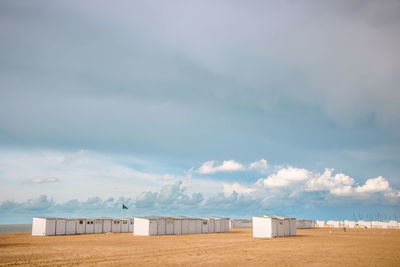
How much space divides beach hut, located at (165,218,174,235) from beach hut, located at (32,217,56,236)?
19.7 metres

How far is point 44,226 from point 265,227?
37.4m

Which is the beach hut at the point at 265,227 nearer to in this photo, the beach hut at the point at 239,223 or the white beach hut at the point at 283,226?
the white beach hut at the point at 283,226

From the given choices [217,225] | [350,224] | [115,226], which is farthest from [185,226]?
[350,224]

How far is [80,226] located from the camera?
64938 millimetres

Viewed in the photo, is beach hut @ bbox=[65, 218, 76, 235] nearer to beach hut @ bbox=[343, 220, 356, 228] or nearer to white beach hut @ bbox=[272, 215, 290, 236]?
white beach hut @ bbox=[272, 215, 290, 236]

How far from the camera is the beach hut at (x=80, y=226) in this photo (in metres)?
64.4

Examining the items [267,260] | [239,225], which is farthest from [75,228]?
[239,225]

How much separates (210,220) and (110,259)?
159 ft

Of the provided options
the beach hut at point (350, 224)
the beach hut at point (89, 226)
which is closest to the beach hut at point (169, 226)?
the beach hut at point (89, 226)

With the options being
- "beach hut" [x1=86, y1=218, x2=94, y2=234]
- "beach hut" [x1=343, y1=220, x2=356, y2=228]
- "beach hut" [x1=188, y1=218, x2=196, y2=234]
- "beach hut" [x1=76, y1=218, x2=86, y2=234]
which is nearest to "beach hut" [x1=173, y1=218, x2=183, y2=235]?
"beach hut" [x1=188, y1=218, x2=196, y2=234]

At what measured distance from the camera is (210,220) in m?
74.6

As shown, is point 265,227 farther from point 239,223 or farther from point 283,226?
point 239,223

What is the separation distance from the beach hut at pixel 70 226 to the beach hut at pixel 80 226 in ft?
2.32

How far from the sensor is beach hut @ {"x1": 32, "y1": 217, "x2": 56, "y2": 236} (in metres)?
58.8
